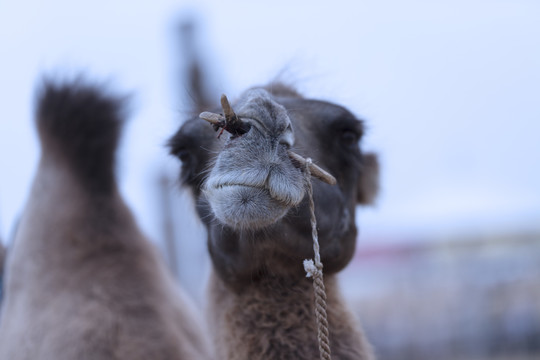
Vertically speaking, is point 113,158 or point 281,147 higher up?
point 281,147

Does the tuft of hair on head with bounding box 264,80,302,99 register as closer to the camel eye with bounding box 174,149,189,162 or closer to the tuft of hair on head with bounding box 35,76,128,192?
the camel eye with bounding box 174,149,189,162

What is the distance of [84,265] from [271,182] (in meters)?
1.50

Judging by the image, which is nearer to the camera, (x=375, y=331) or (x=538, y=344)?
(x=538, y=344)

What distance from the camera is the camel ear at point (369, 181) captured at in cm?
320

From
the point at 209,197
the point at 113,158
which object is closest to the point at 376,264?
the point at 113,158

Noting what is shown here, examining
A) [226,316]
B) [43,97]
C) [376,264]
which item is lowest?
[376,264]

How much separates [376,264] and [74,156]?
15835 mm

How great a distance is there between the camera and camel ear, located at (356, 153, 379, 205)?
3203 mm

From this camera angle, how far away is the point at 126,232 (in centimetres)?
320

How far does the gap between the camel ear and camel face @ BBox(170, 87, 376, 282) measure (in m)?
0.41

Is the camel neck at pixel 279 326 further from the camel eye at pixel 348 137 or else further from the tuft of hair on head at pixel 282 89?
the tuft of hair on head at pixel 282 89

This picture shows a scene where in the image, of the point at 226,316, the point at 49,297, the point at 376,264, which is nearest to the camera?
the point at 226,316

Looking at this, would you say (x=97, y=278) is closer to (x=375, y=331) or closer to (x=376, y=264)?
(x=375, y=331)

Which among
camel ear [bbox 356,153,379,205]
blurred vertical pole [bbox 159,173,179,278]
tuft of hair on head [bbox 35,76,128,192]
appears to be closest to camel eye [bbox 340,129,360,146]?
camel ear [bbox 356,153,379,205]
